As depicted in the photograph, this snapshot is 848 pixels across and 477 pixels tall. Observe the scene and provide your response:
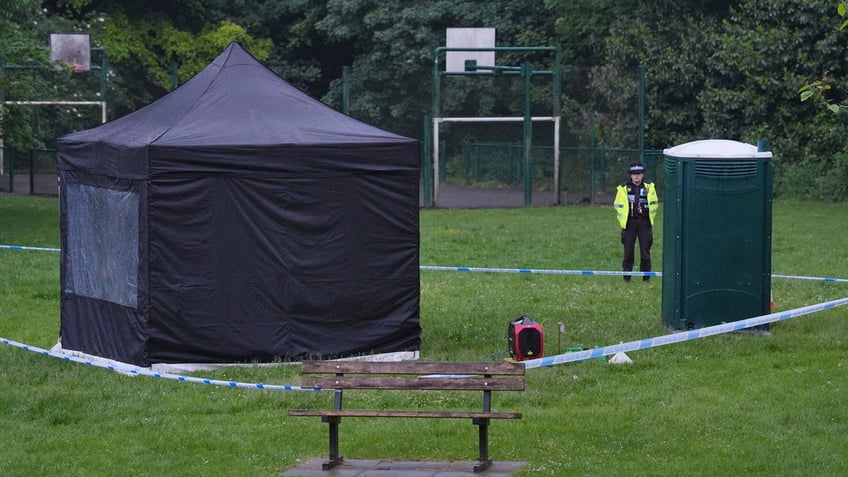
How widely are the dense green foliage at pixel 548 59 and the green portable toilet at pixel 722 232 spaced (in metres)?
11.7

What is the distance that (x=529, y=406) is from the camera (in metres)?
10.5

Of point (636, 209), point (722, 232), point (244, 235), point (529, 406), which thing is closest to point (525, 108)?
point (636, 209)

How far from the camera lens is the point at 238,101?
41.6 feet

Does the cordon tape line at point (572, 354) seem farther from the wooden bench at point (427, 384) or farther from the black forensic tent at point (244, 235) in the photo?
the wooden bench at point (427, 384)

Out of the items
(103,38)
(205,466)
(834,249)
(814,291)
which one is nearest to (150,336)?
(205,466)

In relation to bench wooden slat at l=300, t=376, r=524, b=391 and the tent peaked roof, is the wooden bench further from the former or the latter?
the tent peaked roof

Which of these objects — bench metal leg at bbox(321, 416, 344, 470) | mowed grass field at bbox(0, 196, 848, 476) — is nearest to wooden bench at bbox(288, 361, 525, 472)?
bench metal leg at bbox(321, 416, 344, 470)

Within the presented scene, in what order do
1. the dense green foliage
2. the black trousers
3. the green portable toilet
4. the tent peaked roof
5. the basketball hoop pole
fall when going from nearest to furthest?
the tent peaked roof
the green portable toilet
the black trousers
the basketball hoop pole
the dense green foliage

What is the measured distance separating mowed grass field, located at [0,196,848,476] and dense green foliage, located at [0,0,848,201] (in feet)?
36.5

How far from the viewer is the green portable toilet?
13.2 m

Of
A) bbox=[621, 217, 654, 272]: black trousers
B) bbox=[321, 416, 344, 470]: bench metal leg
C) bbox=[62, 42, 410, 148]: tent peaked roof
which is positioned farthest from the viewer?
bbox=[621, 217, 654, 272]: black trousers

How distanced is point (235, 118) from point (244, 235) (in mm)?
1208

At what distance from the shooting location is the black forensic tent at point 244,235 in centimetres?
1177

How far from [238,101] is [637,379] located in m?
4.59
